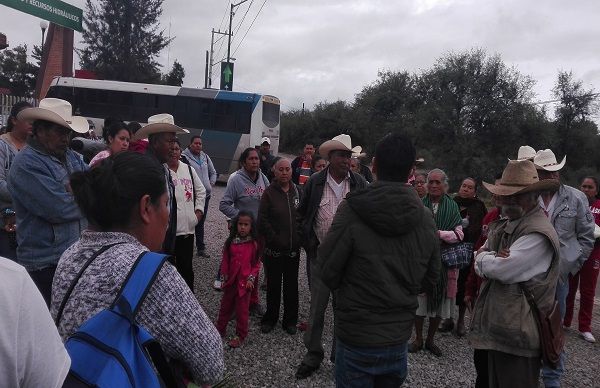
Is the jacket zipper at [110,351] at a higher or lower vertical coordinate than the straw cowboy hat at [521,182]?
lower

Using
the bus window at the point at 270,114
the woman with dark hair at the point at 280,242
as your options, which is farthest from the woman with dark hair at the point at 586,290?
the bus window at the point at 270,114


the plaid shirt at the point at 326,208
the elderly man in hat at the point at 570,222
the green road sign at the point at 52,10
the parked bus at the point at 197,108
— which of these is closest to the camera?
the plaid shirt at the point at 326,208

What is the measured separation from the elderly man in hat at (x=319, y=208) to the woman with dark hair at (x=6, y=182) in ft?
7.57

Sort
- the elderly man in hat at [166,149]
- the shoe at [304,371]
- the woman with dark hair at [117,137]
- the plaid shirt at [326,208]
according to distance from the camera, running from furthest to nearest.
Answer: the woman with dark hair at [117,137] → the plaid shirt at [326,208] → the shoe at [304,371] → the elderly man in hat at [166,149]

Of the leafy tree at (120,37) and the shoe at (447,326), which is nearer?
the shoe at (447,326)

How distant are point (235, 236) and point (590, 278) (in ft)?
14.1

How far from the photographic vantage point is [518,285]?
8.64ft

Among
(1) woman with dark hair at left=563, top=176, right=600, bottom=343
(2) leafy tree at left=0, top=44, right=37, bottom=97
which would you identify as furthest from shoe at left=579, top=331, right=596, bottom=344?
(2) leafy tree at left=0, top=44, right=37, bottom=97

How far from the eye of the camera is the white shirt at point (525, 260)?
2.56 m

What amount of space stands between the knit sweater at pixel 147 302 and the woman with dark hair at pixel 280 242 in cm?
326

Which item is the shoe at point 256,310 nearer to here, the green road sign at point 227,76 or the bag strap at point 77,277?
the bag strap at point 77,277

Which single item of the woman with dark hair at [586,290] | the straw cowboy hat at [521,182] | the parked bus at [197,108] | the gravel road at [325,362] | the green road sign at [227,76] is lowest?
the gravel road at [325,362]

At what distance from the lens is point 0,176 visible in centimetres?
366

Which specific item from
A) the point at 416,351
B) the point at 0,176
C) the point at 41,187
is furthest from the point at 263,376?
the point at 0,176
